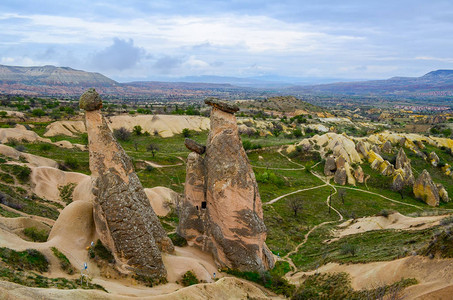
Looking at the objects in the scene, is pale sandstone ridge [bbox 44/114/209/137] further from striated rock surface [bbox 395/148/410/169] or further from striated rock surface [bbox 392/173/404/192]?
striated rock surface [bbox 392/173/404/192]

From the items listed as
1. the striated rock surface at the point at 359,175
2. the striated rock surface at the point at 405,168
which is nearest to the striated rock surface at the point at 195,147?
the striated rock surface at the point at 359,175

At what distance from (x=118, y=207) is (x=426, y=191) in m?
51.4

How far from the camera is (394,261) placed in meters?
15.5

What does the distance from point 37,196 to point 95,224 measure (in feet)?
52.3

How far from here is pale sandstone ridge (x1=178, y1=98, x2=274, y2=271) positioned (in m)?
19.6

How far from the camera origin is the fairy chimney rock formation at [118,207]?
15.6 meters

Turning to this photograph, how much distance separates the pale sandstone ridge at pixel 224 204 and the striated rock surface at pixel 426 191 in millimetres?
40414

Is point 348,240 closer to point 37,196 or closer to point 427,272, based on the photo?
point 427,272

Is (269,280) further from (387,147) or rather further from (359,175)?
(387,147)

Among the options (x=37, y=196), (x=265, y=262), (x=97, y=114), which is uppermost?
(x=97, y=114)

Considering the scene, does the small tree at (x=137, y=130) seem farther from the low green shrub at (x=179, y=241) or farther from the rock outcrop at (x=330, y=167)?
the low green shrub at (x=179, y=241)

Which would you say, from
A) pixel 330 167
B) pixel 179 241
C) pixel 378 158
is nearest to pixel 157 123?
pixel 330 167

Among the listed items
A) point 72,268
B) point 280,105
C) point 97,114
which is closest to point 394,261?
point 72,268

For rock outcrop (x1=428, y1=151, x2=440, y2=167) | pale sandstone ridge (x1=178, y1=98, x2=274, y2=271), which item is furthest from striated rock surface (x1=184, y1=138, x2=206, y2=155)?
rock outcrop (x1=428, y1=151, x2=440, y2=167)
